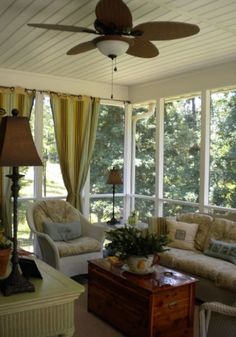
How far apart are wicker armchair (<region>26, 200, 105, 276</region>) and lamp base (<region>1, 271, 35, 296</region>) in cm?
226

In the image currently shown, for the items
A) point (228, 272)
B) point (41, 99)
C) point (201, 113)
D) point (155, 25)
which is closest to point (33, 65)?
point (41, 99)

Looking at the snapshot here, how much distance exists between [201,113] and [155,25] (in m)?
2.81

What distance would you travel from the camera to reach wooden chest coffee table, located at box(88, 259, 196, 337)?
2920 millimetres

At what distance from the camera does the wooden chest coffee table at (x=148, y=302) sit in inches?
115

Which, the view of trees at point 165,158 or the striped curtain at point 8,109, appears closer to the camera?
the view of trees at point 165,158

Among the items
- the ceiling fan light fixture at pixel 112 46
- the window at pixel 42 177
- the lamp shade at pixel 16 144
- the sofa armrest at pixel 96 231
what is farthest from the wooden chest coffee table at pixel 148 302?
the window at pixel 42 177

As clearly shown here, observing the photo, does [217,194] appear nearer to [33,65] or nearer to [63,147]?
[63,147]

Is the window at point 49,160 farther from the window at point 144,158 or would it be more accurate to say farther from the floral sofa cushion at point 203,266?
the floral sofa cushion at point 203,266

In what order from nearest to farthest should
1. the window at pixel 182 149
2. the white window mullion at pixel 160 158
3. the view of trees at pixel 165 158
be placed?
the view of trees at pixel 165 158
the window at pixel 182 149
the white window mullion at pixel 160 158

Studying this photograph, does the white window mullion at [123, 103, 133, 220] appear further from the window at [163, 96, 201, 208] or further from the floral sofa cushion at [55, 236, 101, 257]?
the floral sofa cushion at [55, 236, 101, 257]

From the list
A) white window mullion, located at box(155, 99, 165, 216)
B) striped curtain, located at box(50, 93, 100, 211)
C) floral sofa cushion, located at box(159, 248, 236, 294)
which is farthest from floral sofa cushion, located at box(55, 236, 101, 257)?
white window mullion, located at box(155, 99, 165, 216)

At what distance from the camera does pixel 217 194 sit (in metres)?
5.06

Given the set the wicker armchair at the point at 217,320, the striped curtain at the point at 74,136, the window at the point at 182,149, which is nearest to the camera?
the wicker armchair at the point at 217,320

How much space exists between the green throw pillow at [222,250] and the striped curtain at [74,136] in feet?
7.78
